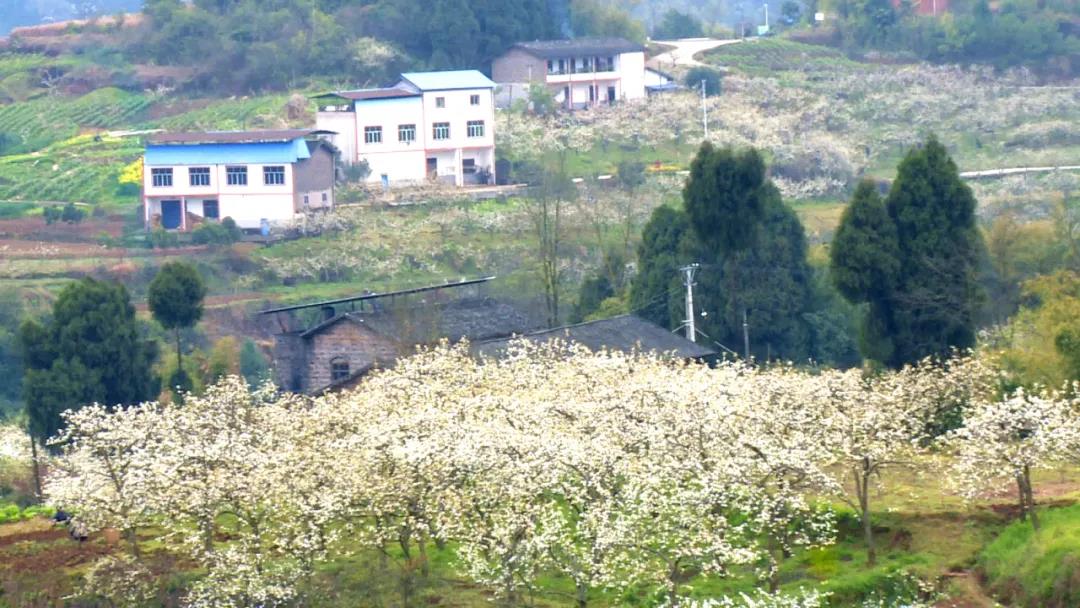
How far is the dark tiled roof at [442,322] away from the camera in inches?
1606

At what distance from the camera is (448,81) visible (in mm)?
70312

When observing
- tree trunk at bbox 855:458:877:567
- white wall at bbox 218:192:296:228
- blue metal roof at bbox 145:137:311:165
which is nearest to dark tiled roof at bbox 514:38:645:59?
blue metal roof at bbox 145:137:311:165

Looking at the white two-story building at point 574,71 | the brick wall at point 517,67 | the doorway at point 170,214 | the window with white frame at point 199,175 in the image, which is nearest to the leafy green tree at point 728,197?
the window with white frame at point 199,175

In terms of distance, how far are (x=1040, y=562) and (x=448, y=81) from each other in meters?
46.5

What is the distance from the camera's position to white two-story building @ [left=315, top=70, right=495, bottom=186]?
68.8 m

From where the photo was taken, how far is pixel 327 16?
83.7 m

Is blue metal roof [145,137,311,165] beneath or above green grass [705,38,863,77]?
beneath

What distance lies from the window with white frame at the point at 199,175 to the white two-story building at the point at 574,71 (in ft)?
62.0

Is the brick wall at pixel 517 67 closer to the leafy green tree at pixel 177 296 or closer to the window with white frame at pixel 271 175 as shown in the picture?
the window with white frame at pixel 271 175

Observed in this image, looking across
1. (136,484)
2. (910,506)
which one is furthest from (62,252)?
(910,506)

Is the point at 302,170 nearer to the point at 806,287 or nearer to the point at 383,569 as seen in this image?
the point at 806,287

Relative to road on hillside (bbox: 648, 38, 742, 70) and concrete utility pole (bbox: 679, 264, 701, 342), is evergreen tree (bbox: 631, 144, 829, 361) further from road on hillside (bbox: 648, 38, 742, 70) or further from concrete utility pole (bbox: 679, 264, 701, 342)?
road on hillside (bbox: 648, 38, 742, 70)

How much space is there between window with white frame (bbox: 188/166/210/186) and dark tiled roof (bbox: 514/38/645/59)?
20.5m

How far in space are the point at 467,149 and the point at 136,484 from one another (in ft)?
136
